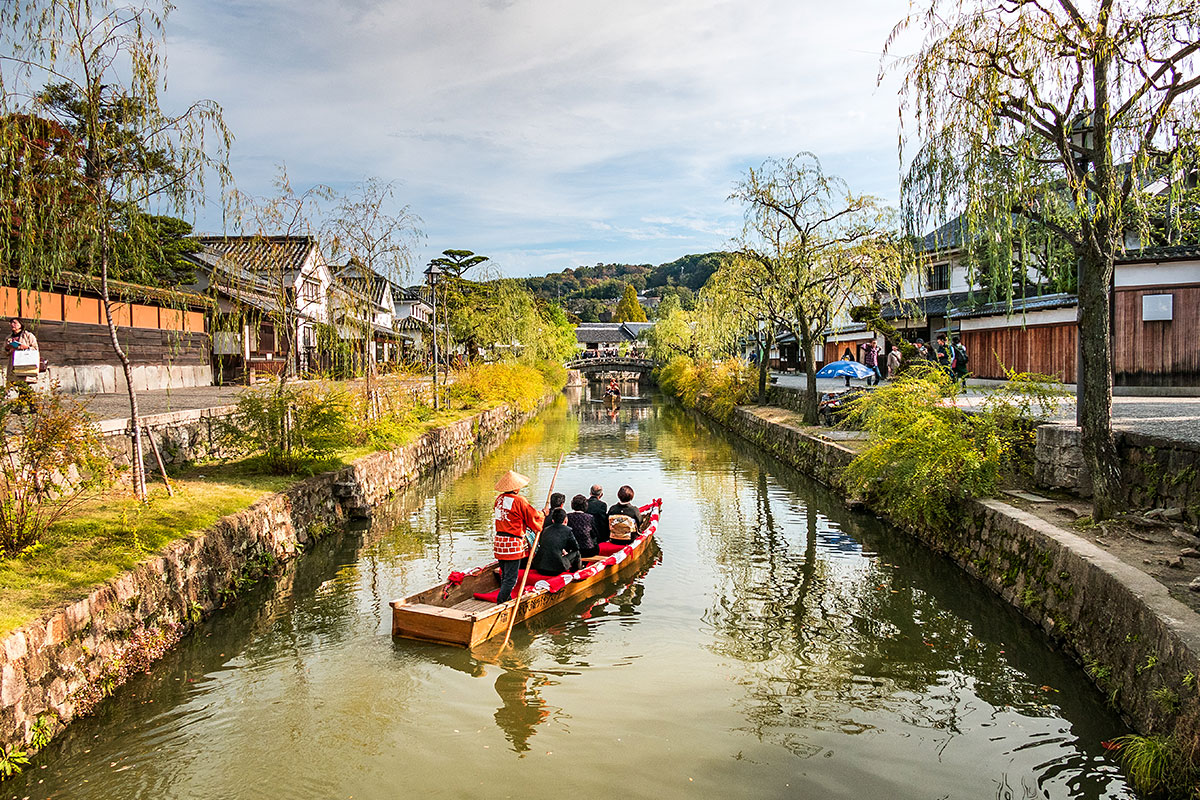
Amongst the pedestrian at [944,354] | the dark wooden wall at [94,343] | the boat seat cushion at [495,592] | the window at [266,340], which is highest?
the window at [266,340]

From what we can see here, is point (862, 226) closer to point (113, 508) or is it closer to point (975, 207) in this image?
point (975, 207)

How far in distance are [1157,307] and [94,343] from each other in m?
23.8

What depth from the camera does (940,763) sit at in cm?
549

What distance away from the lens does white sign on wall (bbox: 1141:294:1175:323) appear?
51.5 ft

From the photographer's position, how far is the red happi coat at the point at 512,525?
798 centimetres

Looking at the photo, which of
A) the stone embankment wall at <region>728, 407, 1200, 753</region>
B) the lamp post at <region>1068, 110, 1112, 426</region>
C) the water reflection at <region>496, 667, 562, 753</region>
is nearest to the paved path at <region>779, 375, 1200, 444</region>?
the lamp post at <region>1068, 110, 1112, 426</region>

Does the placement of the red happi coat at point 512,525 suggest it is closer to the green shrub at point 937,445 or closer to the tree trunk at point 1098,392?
the green shrub at point 937,445

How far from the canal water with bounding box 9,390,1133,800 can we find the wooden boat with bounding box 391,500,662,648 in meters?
0.17

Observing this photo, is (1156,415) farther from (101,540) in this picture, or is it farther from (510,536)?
(101,540)

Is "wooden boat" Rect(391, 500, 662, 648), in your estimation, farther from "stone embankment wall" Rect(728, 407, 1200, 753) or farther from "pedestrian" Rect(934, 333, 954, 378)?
"pedestrian" Rect(934, 333, 954, 378)

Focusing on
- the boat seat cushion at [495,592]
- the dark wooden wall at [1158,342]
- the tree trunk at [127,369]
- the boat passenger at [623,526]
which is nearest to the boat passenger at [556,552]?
the boat seat cushion at [495,592]

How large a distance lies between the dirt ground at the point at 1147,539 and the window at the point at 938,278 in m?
25.8

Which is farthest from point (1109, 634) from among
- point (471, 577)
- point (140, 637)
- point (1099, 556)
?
Result: point (140, 637)

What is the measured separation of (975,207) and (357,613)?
847cm
